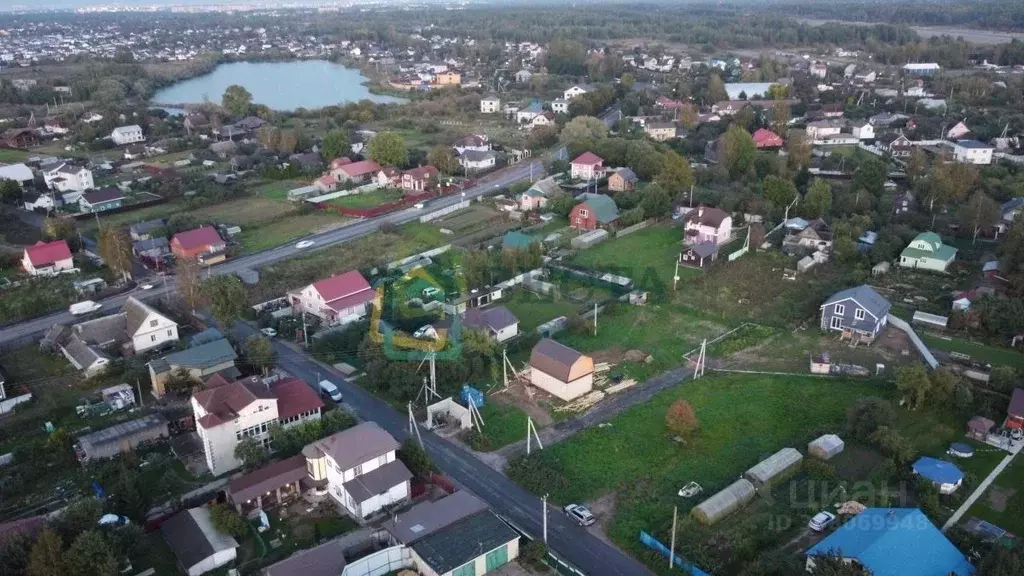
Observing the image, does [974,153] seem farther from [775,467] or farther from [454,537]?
[454,537]

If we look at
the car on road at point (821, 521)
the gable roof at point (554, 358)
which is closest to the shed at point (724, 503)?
the car on road at point (821, 521)

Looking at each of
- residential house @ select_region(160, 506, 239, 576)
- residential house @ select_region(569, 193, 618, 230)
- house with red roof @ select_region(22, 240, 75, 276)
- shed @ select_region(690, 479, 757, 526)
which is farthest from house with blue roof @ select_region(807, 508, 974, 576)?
house with red roof @ select_region(22, 240, 75, 276)

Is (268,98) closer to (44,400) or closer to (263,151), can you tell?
(263,151)

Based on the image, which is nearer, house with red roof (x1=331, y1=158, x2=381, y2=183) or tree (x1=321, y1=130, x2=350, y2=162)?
house with red roof (x1=331, y1=158, x2=381, y2=183)

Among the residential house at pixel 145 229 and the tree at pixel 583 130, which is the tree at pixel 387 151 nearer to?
the tree at pixel 583 130

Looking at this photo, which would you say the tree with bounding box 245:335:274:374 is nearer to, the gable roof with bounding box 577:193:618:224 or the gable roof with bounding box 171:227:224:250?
the gable roof with bounding box 171:227:224:250

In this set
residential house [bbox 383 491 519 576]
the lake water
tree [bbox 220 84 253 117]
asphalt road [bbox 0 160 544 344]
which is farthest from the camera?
the lake water
